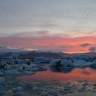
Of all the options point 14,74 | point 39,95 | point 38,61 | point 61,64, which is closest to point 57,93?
point 39,95

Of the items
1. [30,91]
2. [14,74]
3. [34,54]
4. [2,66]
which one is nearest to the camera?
[30,91]

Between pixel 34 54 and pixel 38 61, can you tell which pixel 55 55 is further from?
pixel 38 61

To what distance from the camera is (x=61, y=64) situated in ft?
68.2

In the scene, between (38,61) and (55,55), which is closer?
(38,61)

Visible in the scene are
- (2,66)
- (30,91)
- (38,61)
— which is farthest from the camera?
(38,61)

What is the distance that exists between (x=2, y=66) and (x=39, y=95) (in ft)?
34.8

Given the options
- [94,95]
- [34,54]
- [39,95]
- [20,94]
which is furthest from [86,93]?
[34,54]

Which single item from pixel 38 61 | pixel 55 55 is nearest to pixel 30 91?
pixel 38 61

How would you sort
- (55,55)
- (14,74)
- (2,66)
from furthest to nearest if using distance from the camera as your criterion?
(55,55)
(2,66)
(14,74)

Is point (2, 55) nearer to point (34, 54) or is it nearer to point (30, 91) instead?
point (34, 54)

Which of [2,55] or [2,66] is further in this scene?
[2,55]

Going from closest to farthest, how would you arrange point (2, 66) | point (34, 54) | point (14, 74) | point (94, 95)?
point (94, 95) < point (14, 74) < point (2, 66) < point (34, 54)

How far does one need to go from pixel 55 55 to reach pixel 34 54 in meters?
5.03

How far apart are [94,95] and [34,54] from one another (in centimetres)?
3799
